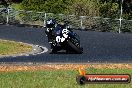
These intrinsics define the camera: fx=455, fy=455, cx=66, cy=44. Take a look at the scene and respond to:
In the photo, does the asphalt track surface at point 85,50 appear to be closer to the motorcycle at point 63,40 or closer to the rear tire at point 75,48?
the rear tire at point 75,48

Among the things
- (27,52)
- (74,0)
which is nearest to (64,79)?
(27,52)

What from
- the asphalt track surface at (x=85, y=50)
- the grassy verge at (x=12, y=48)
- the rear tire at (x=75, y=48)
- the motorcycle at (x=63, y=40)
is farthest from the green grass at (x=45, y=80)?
the grassy verge at (x=12, y=48)

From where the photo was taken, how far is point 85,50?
2445cm

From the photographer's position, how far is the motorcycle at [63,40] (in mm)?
22203

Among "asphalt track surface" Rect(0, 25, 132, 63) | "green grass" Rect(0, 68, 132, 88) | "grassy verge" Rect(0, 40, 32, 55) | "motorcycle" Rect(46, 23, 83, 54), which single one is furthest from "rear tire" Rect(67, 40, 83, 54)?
"green grass" Rect(0, 68, 132, 88)

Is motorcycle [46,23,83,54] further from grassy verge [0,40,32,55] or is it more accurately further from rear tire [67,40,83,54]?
grassy verge [0,40,32,55]

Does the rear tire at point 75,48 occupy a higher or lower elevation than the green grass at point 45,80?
lower

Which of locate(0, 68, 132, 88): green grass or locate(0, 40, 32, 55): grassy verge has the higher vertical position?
locate(0, 68, 132, 88): green grass

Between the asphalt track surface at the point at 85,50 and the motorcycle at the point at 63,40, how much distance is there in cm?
52

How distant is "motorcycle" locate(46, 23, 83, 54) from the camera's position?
22.2 meters

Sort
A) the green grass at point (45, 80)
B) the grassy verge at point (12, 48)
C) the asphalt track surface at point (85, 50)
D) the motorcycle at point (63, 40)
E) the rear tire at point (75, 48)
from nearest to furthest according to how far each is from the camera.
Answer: the green grass at point (45, 80), the asphalt track surface at point (85, 50), the motorcycle at point (63, 40), the rear tire at point (75, 48), the grassy verge at point (12, 48)

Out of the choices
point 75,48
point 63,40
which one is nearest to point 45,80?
point 63,40

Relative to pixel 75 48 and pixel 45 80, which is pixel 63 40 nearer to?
pixel 75 48

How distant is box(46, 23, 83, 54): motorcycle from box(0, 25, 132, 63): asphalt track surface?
517mm
